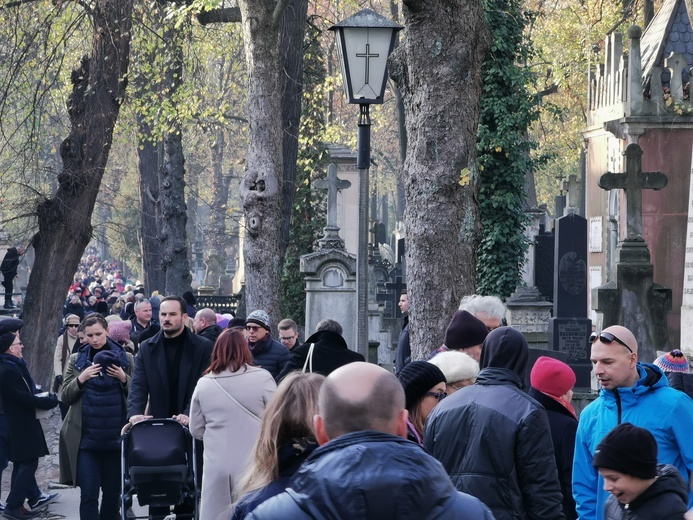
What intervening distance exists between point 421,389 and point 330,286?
15.9 m

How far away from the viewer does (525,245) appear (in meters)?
23.6

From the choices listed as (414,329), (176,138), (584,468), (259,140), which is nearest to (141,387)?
(414,329)

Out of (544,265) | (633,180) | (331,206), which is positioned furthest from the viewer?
(544,265)

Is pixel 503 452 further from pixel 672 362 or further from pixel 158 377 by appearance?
pixel 158 377

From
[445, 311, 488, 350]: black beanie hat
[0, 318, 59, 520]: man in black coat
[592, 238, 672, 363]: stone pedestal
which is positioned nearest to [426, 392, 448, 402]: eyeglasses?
[445, 311, 488, 350]: black beanie hat

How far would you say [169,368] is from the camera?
9.21 metres

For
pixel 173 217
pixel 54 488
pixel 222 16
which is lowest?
pixel 54 488

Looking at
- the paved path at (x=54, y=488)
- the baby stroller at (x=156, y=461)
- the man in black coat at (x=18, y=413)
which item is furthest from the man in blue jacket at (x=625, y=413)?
the paved path at (x=54, y=488)

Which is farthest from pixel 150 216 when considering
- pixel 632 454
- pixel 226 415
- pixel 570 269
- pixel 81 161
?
pixel 632 454

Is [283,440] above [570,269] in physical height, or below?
below

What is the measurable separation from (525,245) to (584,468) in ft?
58.9

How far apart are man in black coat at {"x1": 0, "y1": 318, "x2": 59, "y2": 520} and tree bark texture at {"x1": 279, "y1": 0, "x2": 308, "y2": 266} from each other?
30.3ft

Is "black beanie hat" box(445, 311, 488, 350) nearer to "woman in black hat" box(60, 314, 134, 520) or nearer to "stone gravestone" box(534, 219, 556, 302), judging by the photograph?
"woman in black hat" box(60, 314, 134, 520)

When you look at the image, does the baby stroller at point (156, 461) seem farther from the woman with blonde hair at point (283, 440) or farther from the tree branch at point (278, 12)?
the tree branch at point (278, 12)
